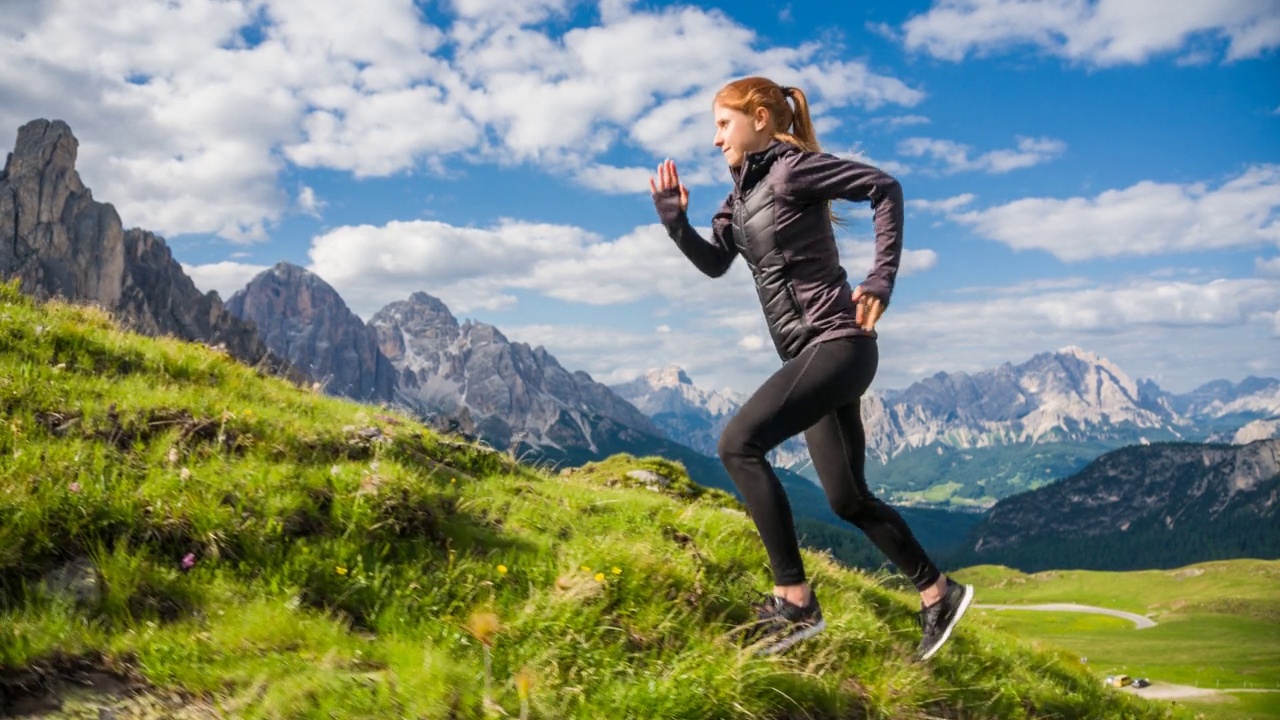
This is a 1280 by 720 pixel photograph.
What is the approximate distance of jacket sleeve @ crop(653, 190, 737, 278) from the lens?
20.5 ft

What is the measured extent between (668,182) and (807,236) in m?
1.41

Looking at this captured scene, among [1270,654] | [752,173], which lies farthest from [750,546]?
[1270,654]

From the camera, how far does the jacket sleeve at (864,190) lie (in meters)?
5.41

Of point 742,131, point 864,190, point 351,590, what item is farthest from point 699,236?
point 351,590

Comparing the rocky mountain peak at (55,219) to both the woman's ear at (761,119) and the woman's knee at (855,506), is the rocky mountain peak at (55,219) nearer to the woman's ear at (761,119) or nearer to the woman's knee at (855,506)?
the woman's ear at (761,119)

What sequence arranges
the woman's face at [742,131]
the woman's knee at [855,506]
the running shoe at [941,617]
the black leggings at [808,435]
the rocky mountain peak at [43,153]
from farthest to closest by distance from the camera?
the rocky mountain peak at [43,153] < the running shoe at [941,617] < the woman's face at [742,131] < the woman's knee at [855,506] < the black leggings at [808,435]

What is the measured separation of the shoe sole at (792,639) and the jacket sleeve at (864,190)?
Answer: 97.5 inches

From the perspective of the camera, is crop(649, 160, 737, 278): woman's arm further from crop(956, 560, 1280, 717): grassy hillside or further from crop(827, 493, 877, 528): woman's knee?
crop(956, 560, 1280, 717): grassy hillside

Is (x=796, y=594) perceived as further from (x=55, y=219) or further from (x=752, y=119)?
(x=55, y=219)

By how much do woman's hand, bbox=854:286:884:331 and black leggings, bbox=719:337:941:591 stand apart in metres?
0.13

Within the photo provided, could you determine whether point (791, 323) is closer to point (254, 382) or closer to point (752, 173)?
point (752, 173)

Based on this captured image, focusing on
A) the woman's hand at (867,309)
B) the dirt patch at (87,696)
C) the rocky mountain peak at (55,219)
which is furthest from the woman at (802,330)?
the rocky mountain peak at (55,219)

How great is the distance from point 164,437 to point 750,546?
536cm

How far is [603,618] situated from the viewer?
203 inches
